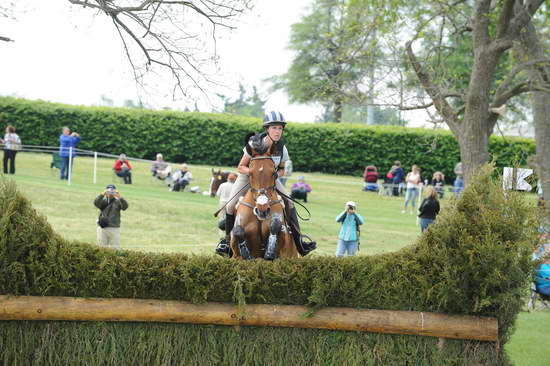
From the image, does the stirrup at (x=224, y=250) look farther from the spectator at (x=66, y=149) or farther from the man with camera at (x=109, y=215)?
the spectator at (x=66, y=149)

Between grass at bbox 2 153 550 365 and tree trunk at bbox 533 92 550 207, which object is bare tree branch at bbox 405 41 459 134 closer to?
tree trunk at bbox 533 92 550 207

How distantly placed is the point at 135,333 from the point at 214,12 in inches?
261

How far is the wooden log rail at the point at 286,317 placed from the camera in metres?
6.30

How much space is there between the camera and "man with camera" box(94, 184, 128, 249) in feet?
43.7

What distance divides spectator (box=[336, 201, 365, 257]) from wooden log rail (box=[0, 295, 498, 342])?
309 inches

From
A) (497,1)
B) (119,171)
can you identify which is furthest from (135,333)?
(119,171)

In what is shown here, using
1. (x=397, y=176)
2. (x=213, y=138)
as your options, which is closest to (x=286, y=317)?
(x=397, y=176)

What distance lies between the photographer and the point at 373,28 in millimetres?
15883

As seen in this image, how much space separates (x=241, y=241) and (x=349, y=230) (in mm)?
6923

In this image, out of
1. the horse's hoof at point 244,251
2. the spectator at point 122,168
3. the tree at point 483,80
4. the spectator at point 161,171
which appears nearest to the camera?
the horse's hoof at point 244,251

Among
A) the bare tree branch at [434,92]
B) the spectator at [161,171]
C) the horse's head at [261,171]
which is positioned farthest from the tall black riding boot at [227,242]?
the spectator at [161,171]

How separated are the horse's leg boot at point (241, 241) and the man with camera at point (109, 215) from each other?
614 cm

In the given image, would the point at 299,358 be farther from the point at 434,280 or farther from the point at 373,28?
the point at 373,28

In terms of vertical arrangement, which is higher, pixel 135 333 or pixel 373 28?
pixel 373 28
